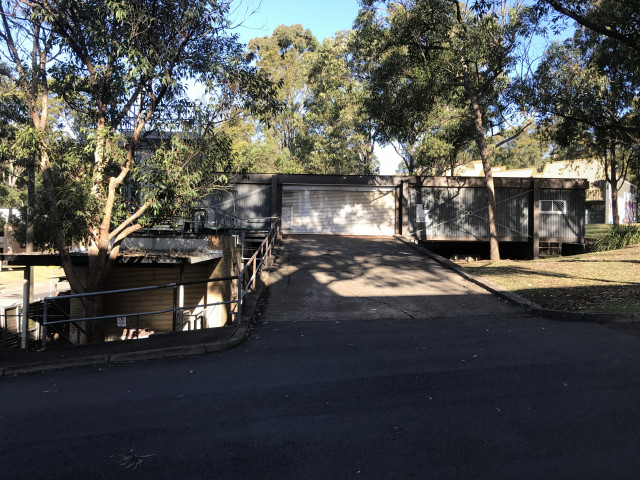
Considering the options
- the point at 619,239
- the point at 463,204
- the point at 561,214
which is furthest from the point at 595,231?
the point at 463,204

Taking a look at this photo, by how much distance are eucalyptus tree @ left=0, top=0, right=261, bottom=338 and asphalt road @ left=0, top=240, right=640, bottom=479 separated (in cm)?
418

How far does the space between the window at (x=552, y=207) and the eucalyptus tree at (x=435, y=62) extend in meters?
6.40

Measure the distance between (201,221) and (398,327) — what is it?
10307 mm

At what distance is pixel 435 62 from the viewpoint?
56.1 ft

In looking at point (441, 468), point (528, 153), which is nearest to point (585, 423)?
point (441, 468)

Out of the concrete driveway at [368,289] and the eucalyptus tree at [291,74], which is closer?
the concrete driveway at [368,289]

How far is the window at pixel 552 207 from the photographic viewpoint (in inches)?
922

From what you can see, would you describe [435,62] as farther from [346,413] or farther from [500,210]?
[346,413]

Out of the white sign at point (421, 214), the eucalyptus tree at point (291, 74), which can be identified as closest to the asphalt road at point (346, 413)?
the white sign at point (421, 214)

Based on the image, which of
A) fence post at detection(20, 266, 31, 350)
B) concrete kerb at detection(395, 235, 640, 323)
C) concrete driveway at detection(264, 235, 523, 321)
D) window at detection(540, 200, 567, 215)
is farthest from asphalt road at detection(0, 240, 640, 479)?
window at detection(540, 200, 567, 215)

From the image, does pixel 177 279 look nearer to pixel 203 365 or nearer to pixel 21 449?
pixel 203 365

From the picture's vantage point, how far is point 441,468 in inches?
129

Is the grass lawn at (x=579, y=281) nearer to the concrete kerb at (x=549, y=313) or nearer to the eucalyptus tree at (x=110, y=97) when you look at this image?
the concrete kerb at (x=549, y=313)

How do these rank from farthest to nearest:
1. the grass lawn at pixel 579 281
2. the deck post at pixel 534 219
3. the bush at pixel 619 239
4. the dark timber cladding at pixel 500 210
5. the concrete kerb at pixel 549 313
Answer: the dark timber cladding at pixel 500 210 < the deck post at pixel 534 219 < the bush at pixel 619 239 < the grass lawn at pixel 579 281 < the concrete kerb at pixel 549 313
